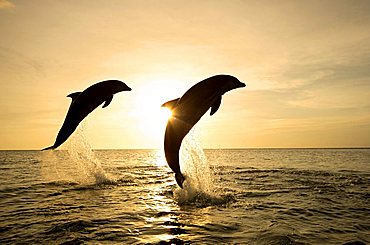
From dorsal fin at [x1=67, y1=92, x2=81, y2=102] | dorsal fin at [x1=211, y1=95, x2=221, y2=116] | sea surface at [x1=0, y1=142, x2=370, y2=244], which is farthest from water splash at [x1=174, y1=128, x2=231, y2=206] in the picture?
dorsal fin at [x1=67, y1=92, x2=81, y2=102]

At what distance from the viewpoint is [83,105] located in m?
10.1

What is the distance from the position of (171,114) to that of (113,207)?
3816 mm

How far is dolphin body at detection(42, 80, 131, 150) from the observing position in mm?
10148

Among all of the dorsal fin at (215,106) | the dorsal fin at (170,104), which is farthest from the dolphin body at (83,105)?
the dorsal fin at (215,106)

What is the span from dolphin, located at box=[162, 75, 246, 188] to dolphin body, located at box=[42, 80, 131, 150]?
2.31m

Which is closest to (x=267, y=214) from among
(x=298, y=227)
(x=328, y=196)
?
(x=298, y=227)

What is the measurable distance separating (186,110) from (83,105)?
3.44m

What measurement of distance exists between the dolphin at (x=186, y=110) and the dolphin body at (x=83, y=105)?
2307 millimetres

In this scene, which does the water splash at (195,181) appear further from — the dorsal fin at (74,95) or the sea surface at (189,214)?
the dorsal fin at (74,95)

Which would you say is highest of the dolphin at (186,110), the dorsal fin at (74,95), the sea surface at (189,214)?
the dorsal fin at (74,95)

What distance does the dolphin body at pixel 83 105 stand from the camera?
10148mm

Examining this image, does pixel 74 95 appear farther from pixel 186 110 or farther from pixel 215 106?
pixel 215 106

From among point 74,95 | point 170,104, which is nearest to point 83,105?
point 74,95

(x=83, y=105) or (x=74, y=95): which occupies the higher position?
(x=74, y=95)
